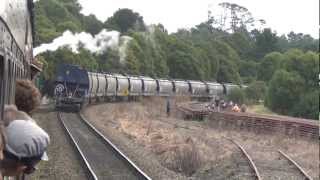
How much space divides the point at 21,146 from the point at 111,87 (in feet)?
146

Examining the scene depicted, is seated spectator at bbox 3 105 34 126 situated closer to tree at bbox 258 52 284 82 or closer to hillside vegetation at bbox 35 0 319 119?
hillside vegetation at bbox 35 0 319 119

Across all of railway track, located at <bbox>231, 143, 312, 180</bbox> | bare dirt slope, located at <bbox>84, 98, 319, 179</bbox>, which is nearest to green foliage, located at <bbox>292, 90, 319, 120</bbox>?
bare dirt slope, located at <bbox>84, 98, 319, 179</bbox>

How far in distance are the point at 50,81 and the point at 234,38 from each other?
302 feet

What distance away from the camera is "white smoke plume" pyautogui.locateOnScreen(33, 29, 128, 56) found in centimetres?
3752

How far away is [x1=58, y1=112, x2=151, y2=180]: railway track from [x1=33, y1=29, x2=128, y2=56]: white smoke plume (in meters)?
11.0

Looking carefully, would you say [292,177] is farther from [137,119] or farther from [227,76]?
[227,76]

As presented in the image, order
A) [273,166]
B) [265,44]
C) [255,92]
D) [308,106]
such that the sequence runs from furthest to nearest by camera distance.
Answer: [265,44], [255,92], [308,106], [273,166]

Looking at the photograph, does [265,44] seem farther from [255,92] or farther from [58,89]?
[58,89]

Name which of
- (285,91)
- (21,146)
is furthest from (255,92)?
(21,146)

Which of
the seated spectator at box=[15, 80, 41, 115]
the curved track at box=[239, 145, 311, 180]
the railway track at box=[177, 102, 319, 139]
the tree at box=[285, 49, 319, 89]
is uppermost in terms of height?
the tree at box=[285, 49, 319, 89]

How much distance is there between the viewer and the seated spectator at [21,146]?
3230 mm

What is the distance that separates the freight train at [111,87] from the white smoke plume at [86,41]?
2.24 metres

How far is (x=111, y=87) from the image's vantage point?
47500 mm

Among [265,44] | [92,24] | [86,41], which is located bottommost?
[86,41]
